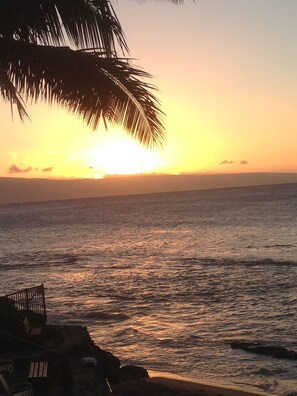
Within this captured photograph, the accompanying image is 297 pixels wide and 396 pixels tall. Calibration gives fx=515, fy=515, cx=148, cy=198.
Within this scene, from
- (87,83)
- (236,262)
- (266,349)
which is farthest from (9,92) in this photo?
(236,262)

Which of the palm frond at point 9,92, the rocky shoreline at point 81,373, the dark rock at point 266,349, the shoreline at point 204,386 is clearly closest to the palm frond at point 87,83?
the palm frond at point 9,92

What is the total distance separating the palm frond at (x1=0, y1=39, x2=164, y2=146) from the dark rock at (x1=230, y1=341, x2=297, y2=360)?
30.5ft

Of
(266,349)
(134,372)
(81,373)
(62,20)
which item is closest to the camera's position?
(62,20)

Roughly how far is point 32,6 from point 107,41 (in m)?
1.02

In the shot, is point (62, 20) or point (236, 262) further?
point (236, 262)

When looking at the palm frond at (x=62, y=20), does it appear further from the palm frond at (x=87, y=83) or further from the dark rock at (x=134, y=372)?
the dark rock at (x=134, y=372)

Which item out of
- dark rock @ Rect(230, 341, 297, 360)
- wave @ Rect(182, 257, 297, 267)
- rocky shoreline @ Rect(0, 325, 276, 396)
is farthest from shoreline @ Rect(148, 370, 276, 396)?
wave @ Rect(182, 257, 297, 267)

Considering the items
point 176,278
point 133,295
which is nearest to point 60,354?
point 133,295

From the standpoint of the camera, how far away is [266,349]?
15.0m

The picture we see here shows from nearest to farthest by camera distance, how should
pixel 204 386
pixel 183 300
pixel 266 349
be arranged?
pixel 204 386, pixel 266 349, pixel 183 300

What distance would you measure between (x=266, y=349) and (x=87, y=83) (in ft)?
35.1

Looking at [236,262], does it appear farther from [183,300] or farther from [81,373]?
[81,373]

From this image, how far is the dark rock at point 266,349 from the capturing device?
1439 centimetres

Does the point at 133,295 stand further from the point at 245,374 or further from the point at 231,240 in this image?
the point at 231,240
